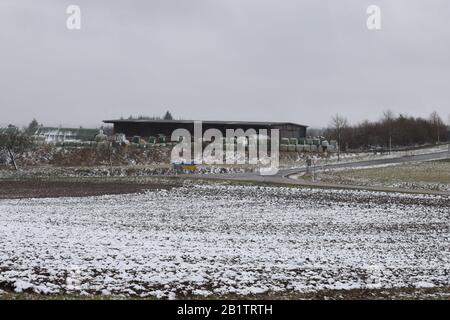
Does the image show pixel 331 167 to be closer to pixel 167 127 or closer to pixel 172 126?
pixel 172 126

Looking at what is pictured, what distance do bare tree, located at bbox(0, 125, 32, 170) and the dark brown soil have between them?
50.2 ft

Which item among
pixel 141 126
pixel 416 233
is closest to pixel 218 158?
pixel 141 126

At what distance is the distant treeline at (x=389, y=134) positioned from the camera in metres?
95.4

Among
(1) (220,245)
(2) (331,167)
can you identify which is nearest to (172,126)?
(2) (331,167)

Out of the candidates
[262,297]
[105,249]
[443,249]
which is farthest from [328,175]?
[262,297]

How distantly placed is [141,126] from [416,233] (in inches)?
2792

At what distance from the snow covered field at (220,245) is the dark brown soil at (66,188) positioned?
4108 mm

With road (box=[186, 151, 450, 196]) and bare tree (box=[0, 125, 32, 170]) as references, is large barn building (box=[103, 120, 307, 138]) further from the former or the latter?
road (box=[186, 151, 450, 196])

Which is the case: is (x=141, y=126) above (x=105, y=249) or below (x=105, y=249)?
above

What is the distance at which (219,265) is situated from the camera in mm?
17672

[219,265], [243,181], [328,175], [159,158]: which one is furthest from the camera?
[159,158]

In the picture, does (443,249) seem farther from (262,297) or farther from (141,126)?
(141,126)

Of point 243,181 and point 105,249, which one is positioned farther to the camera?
point 243,181
